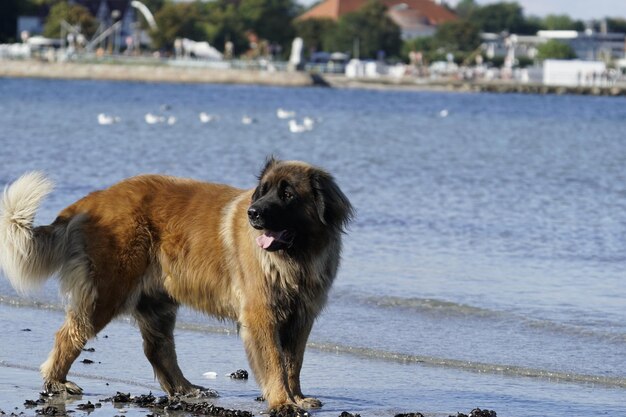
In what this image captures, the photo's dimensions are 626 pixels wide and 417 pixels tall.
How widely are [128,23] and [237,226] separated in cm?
17731

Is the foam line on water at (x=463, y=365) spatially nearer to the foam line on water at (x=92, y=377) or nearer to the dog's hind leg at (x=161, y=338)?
the foam line on water at (x=92, y=377)

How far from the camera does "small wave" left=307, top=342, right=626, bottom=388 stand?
8.84 m

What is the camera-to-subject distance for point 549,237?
56.7 ft

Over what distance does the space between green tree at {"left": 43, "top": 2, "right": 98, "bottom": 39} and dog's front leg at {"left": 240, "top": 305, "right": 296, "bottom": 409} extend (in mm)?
153060

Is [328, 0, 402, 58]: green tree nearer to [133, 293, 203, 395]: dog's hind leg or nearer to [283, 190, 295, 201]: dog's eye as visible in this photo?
[133, 293, 203, 395]: dog's hind leg

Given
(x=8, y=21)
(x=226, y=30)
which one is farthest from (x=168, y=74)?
(x=8, y=21)

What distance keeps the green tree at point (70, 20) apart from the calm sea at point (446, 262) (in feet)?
381

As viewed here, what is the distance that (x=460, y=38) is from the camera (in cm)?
18362

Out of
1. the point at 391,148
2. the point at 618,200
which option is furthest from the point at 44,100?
the point at 618,200

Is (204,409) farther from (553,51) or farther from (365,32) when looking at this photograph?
(553,51)

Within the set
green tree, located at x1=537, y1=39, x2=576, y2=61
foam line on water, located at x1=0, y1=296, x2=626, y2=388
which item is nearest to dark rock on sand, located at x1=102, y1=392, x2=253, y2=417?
foam line on water, located at x1=0, y1=296, x2=626, y2=388

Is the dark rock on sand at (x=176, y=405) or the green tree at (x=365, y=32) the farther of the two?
the green tree at (x=365, y=32)

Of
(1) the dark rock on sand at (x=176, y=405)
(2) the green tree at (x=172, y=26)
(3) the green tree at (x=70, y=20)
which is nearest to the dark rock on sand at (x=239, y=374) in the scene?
(1) the dark rock on sand at (x=176, y=405)

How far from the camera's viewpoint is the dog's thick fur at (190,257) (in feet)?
24.2
